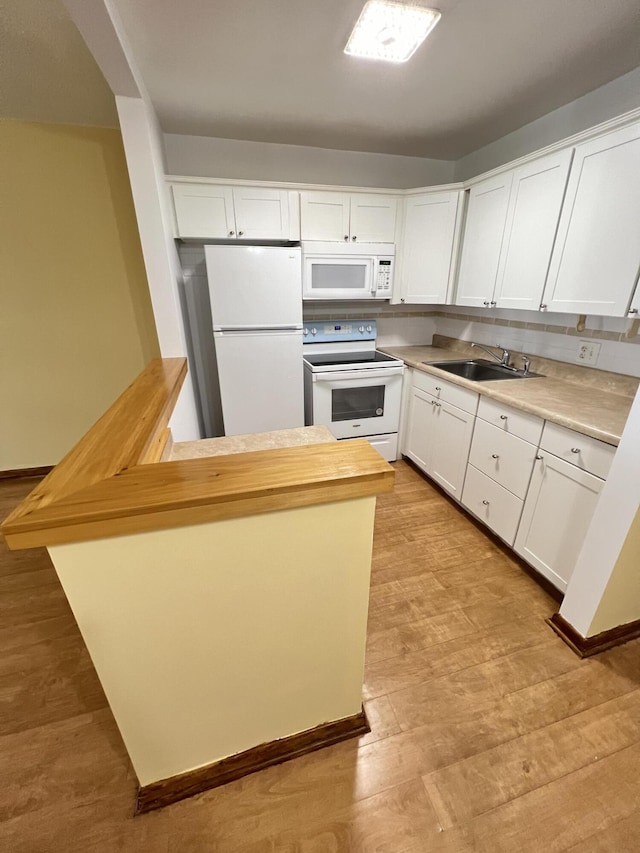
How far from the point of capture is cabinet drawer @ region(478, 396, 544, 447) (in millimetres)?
1689

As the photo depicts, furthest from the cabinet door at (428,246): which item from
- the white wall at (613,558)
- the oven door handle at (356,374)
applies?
the white wall at (613,558)

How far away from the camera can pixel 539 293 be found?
77.5 inches

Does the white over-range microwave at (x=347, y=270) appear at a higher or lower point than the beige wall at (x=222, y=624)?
higher

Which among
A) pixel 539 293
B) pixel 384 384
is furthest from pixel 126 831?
pixel 539 293

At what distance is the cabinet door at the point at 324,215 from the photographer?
8.13 ft

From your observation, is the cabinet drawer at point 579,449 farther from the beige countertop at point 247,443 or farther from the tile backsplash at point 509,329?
the beige countertop at point 247,443

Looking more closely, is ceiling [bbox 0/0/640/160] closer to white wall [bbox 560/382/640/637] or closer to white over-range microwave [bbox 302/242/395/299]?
white over-range microwave [bbox 302/242/395/299]

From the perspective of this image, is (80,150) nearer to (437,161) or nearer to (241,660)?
(437,161)

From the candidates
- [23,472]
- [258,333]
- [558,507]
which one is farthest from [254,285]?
[23,472]

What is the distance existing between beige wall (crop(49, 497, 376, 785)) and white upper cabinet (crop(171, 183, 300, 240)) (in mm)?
2298

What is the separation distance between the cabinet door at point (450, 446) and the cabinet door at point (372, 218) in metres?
1.38

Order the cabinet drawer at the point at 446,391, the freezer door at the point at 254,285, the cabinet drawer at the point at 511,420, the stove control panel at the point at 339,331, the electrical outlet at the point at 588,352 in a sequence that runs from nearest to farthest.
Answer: the cabinet drawer at the point at 511,420 < the electrical outlet at the point at 588,352 < the cabinet drawer at the point at 446,391 < the freezer door at the point at 254,285 < the stove control panel at the point at 339,331

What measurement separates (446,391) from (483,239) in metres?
1.06

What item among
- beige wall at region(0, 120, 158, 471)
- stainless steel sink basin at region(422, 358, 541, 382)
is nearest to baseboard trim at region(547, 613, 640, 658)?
stainless steel sink basin at region(422, 358, 541, 382)
